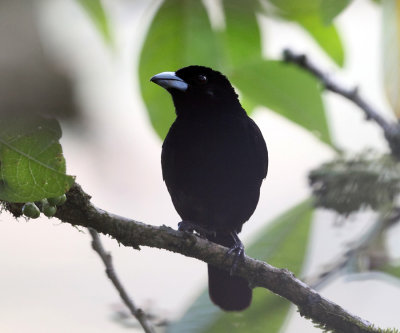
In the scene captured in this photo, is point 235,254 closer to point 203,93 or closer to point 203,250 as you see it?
point 203,250

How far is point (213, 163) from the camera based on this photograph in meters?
1.56

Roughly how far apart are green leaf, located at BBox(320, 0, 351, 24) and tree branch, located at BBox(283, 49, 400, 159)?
3.20 ft

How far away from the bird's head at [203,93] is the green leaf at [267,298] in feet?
1.35

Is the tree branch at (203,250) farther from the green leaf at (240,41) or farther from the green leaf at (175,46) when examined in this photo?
the green leaf at (240,41)

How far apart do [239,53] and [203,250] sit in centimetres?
45

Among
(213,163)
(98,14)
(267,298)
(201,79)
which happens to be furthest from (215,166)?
A: (98,14)

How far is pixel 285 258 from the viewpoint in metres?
1.59

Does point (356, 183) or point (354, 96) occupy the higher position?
point (354, 96)

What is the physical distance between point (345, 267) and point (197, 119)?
59 cm

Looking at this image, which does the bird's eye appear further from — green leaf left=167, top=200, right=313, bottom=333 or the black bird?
green leaf left=167, top=200, right=313, bottom=333

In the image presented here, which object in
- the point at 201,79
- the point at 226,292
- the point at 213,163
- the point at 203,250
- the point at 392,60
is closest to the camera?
the point at 203,250

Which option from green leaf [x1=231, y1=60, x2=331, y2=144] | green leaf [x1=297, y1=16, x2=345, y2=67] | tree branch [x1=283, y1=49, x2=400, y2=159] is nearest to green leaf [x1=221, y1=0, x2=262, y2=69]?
green leaf [x1=231, y1=60, x2=331, y2=144]

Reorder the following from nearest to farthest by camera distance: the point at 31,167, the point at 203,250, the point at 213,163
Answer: the point at 31,167
the point at 203,250
the point at 213,163

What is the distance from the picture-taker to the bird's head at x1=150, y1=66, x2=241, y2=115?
1618 millimetres
